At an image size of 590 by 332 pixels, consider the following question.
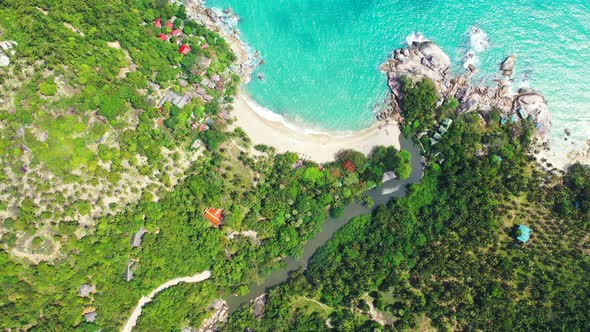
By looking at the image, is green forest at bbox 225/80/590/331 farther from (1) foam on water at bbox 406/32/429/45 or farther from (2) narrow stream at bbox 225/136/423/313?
(1) foam on water at bbox 406/32/429/45

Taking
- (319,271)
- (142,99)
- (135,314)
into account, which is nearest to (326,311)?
(319,271)

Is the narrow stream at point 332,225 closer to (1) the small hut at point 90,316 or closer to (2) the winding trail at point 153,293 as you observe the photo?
(2) the winding trail at point 153,293

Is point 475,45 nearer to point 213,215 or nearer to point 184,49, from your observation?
point 184,49

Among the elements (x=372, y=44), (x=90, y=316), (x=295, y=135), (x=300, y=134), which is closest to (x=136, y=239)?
(x=90, y=316)

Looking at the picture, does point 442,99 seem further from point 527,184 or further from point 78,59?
point 78,59

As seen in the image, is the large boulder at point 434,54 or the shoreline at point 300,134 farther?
the large boulder at point 434,54

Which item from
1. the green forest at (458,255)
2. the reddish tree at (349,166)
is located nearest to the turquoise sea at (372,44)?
the reddish tree at (349,166)
